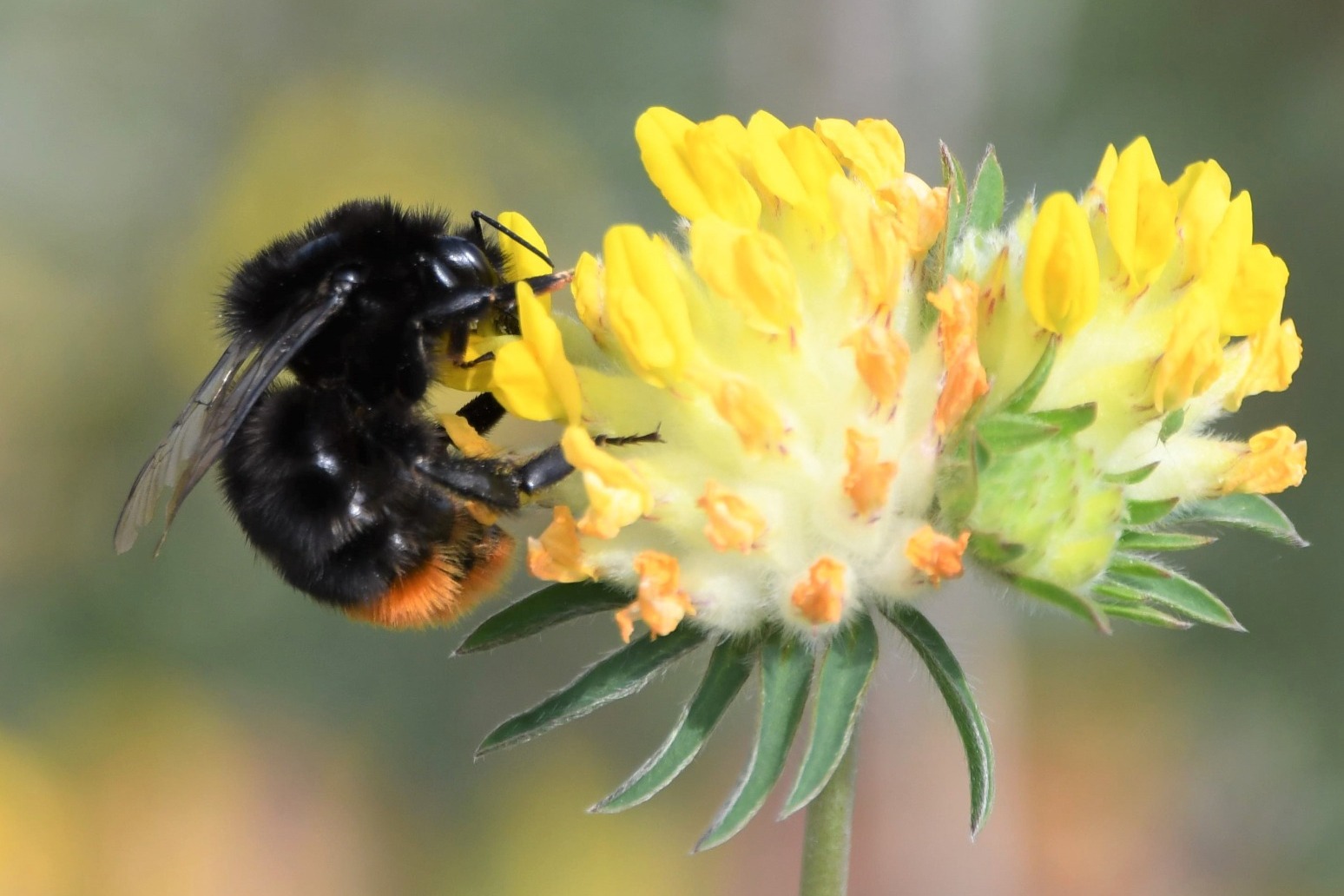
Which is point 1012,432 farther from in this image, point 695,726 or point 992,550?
point 695,726

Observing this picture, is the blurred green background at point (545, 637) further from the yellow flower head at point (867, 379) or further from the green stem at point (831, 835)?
the green stem at point (831, 835)

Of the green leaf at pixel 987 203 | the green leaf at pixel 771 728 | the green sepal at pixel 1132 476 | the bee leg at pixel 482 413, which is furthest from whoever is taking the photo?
the bee leg at pixel 482 413

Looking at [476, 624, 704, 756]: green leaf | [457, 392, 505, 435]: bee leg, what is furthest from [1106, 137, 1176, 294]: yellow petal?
[457, 392, 505, 435]: bee leg

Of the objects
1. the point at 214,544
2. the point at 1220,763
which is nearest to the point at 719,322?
the point at 214,544

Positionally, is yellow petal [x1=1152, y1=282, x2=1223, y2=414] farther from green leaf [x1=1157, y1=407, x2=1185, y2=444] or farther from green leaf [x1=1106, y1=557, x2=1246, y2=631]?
green leaf [x1=1106, y1=557, x2=1246, y2=631]

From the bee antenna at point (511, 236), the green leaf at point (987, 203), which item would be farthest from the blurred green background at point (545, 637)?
the green leaf at point (987, 203)

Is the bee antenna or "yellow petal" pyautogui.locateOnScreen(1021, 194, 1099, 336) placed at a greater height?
the bee antenna
